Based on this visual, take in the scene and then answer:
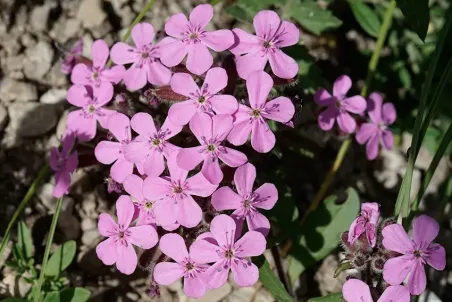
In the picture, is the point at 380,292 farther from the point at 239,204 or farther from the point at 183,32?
the point at 183,32

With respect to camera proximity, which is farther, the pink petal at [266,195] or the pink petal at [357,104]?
the pink petal at [357,104]

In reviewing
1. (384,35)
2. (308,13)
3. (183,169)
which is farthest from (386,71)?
(183,169)

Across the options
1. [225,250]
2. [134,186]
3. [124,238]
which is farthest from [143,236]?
[225,250]

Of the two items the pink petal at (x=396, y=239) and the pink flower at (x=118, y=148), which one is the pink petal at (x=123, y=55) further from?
the pink petal at (x=396, y=239)

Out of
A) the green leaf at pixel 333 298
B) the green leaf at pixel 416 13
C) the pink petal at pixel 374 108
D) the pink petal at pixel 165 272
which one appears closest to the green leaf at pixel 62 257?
the pink petal at pixel 165 272

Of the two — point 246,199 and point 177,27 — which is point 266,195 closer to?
point 246,199

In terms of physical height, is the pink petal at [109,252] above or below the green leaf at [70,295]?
above

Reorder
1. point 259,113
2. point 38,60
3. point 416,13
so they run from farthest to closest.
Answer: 1. point 38,60
2. point 416,13
3. point 259,113

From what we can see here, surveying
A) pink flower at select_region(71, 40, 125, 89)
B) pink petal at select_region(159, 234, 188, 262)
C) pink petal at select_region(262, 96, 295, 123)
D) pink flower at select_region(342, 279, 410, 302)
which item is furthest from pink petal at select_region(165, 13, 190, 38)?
pink flower at select_region(342, 279, 410, 302)
